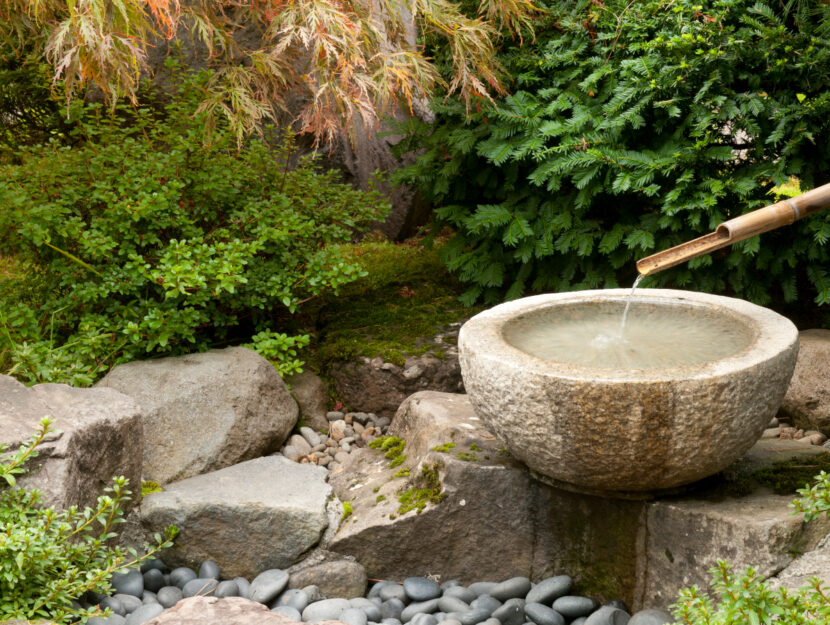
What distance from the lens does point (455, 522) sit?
285 cm

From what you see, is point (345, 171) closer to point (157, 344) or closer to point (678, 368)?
point (157, 344)

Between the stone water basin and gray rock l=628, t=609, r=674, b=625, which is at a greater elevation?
the stone water basin

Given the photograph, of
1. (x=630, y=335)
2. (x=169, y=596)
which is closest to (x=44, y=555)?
(x=169, y=596)

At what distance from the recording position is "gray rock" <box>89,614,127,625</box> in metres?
2.40

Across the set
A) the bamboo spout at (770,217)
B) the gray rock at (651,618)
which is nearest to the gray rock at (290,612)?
the gray rock at (651,618)

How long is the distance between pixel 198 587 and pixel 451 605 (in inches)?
37.3

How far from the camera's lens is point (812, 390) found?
137 inches

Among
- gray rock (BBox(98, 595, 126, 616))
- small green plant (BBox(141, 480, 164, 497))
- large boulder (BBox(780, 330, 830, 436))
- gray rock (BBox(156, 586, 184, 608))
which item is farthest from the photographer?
large boulder (BBox(780, 330, 830, 436))

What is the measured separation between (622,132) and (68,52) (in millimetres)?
2571

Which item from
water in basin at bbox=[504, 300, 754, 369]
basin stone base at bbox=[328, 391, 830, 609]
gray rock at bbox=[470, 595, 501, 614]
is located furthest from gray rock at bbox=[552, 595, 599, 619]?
water in basin at bbox=[504, 300, 754, 369]

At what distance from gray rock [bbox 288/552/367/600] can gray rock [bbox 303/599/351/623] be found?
0.13m

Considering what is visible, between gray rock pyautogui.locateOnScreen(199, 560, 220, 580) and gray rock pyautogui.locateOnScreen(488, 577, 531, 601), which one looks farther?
gray rock pyautogui.locateOnScreen(199, 560, 220, 580)

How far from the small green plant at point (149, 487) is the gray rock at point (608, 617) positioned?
1.76 metres

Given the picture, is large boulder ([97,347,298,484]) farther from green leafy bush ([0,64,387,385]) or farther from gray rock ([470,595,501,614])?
gray rock ([470,595,501,614])
